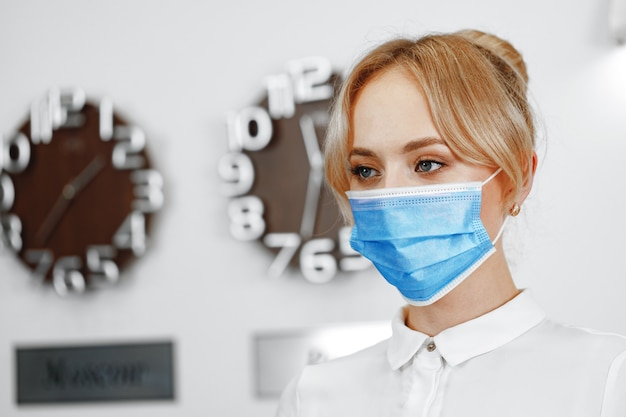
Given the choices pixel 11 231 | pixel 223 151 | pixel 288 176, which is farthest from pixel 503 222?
pixel 11 231

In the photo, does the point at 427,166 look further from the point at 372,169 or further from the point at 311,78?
the point at 311,78

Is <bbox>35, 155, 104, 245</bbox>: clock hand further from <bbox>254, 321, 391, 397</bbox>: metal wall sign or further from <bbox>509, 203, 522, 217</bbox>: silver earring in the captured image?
<bbox>509, 203, 522, 217</bbox>: silver earring

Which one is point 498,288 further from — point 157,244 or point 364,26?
point 157,244

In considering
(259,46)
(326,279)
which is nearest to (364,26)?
(259,46)

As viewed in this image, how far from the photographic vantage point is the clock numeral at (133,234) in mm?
2686

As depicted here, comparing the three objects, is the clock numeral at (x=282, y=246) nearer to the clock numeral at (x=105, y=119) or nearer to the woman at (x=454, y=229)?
the clock numeral at (x=105, y=119)

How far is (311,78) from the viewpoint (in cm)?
248

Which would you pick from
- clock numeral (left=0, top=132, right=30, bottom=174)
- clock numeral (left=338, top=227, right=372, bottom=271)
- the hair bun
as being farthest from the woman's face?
clock numeral (left=0, top=132, right=30, bottom=174)

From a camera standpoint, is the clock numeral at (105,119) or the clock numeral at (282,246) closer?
the clock numeral at (282,246)

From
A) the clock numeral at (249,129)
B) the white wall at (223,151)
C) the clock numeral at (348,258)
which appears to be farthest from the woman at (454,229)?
the clock numeral at (249,129)

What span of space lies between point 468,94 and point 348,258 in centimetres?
137

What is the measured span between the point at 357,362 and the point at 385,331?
1164 mm

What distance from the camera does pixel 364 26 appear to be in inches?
97.3

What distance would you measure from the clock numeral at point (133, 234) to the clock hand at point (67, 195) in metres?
0.20
